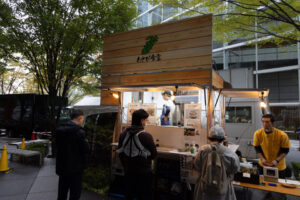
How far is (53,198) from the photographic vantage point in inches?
184

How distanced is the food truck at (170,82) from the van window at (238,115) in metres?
2.03

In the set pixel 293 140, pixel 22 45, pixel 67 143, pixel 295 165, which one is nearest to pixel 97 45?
pixel 22 45

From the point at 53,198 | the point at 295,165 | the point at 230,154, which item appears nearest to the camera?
the point at 230,154

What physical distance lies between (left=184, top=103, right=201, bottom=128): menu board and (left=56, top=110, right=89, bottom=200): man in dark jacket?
213cm

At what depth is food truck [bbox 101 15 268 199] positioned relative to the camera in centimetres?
410

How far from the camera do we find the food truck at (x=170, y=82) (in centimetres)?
410

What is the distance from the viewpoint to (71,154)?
340 cm

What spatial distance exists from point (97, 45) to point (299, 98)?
10953 mm

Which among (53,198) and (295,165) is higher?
(295,165)

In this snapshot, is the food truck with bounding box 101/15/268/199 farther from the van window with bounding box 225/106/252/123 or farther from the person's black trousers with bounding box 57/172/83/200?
the van window with bounding box 225/106/252/123

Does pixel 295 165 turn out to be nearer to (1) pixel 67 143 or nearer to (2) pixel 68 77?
(1) pixel 67 143

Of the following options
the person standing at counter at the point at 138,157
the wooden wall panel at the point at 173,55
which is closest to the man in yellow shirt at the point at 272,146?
the wooden wall panel at the point at 173,55

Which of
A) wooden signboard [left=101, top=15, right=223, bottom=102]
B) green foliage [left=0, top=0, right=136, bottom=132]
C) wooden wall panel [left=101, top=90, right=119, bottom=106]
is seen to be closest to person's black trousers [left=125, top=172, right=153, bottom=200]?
wooden signboard [left=101, top=15, right=223, bottom=102]

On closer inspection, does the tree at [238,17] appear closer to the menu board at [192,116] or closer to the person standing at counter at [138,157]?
the menu board at [192,116]
